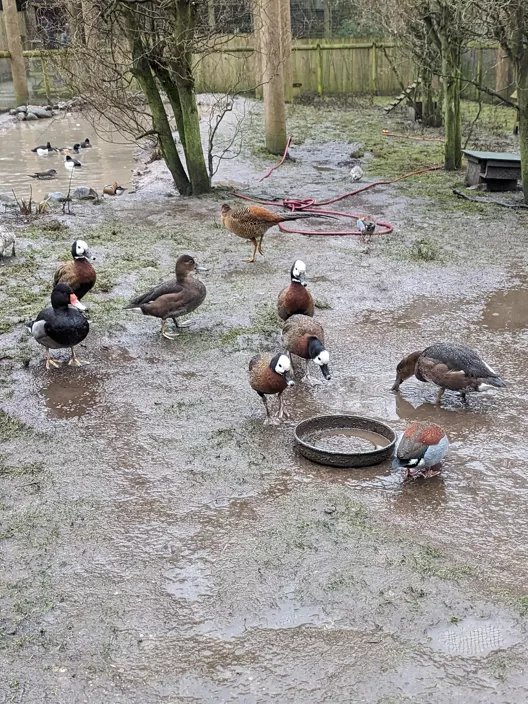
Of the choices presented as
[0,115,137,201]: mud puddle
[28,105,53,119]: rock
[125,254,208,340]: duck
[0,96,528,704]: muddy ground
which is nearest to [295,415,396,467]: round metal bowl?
[0,96,528,704]: muddy ground

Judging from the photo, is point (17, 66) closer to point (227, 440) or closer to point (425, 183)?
point (425, 183)

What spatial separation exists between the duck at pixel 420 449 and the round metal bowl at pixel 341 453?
22 centimetres

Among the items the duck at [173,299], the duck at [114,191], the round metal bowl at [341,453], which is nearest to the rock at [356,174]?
the duck at [114,191]

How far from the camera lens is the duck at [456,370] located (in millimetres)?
5551

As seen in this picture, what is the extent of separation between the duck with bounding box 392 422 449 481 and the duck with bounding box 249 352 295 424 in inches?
39.0

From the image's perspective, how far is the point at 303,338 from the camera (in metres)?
6.01

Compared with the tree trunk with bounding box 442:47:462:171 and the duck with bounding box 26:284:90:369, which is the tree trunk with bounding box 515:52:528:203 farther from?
the duck with bounding box 26:284:90:369

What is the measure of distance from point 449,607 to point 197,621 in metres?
1.21

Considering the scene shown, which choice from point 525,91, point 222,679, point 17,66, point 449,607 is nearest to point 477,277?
point 525,91

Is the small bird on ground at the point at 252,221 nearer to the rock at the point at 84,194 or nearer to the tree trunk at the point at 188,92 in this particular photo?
the tree trunk at the point at 188,92

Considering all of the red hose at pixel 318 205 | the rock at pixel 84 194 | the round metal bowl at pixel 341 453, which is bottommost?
the round metal bowl at pixel 341 453

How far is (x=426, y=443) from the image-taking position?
4.58 meters

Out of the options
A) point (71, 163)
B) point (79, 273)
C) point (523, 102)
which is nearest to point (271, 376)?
point (79, 273)

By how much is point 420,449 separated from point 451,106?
10755 millimetres
